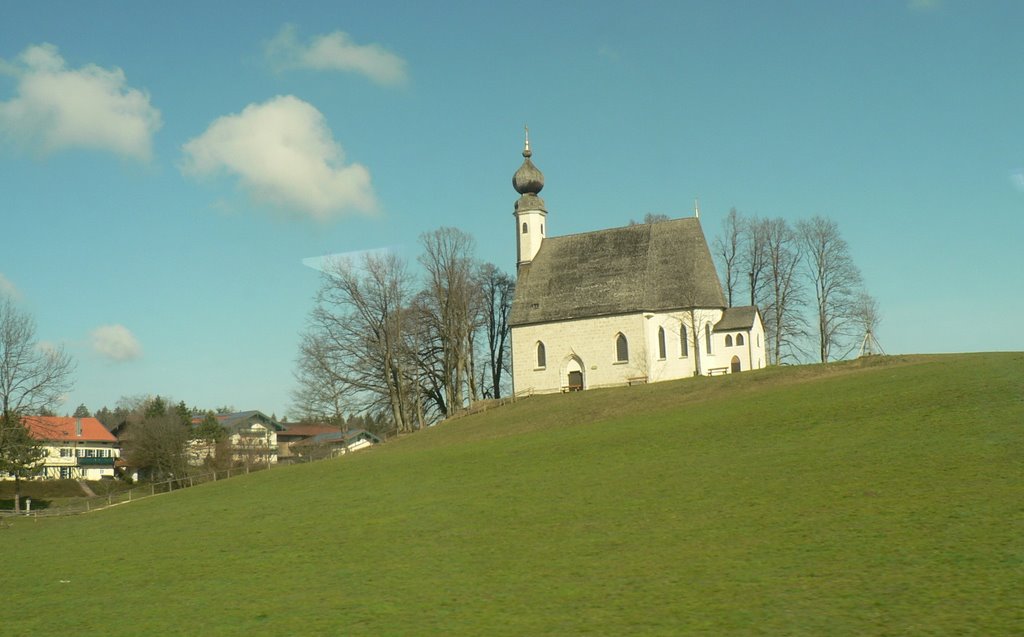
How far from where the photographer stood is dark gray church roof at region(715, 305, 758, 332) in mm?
55562

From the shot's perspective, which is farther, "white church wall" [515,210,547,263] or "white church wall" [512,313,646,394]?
"white church wall" [515,210,547,263]

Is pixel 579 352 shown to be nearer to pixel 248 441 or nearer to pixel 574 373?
pixel 574 373

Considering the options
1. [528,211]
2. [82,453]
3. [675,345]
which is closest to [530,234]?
[528,211]

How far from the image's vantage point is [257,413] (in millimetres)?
101500

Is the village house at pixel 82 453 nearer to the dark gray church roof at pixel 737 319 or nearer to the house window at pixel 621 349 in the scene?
the house window at pixel 621 349

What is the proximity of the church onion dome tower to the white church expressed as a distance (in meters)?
1.63

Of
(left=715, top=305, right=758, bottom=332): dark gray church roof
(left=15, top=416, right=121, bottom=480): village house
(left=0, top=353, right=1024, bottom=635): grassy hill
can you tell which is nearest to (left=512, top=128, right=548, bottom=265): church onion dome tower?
(left=715, top=305, right=758, bottom=332): dark gray church roof

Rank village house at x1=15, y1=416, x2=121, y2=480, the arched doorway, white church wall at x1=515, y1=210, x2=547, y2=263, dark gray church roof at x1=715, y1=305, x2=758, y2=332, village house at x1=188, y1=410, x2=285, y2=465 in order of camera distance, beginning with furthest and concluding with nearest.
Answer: village house at x1=15, y1=416, x2=121, y2=480 → village house at x1=188, y1=410, x2=285, y2=465 → white church wall at x1=515, y1=210, x2=547, y2=263 → the arched doorway → dark gray church roof at x1=715, y1=305, x2=758, y2=332

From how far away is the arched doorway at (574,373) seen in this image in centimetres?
5853

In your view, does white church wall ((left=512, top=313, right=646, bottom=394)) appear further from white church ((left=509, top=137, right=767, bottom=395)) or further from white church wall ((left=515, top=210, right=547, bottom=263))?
white church wall ((left=515, top=210, right=547, bottom=263))

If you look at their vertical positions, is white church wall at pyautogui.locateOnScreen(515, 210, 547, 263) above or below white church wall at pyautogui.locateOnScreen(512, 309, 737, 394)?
above

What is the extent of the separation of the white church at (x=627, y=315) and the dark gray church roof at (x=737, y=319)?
0.20 ft

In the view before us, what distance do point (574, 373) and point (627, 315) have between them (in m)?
5.00

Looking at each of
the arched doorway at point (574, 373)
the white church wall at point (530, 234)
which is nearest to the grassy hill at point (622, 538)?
the arched doorway at point (574, 373)
